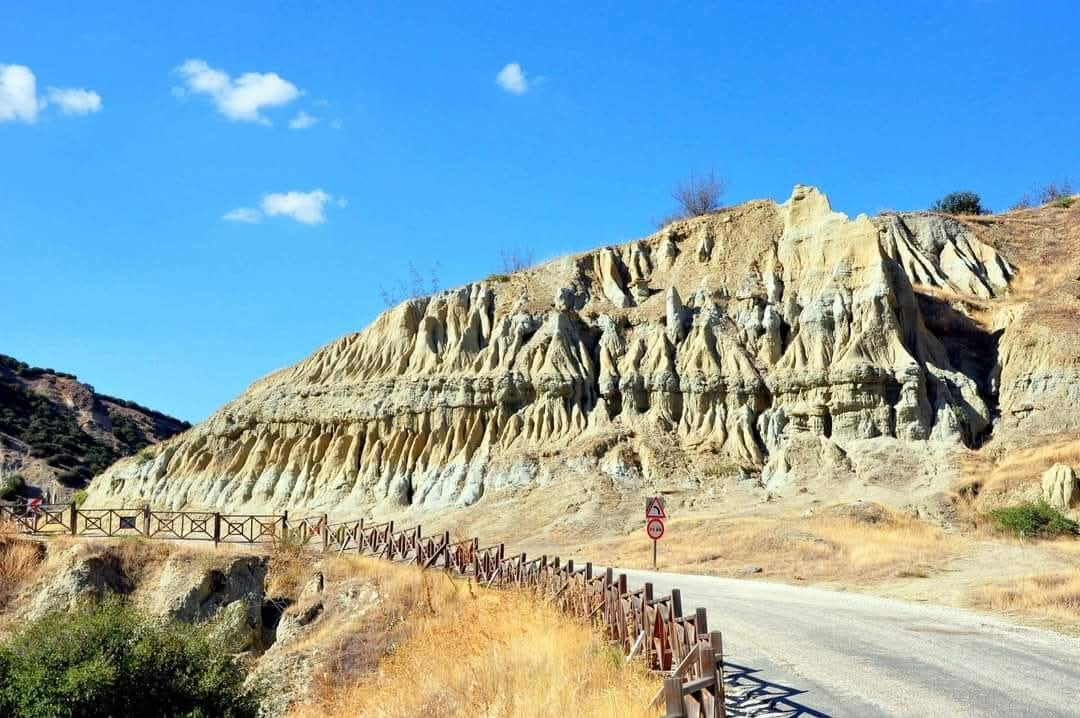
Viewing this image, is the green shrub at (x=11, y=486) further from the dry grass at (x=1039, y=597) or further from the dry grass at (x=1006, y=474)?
the dry grass at (x=1039, y=597)

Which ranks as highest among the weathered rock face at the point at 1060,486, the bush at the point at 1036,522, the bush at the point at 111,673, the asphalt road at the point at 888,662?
the weathered rock face at the point at 1060,486

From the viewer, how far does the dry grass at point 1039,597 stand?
19.1 meters

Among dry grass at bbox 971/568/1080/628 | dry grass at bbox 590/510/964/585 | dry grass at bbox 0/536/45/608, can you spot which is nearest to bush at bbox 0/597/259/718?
dry grass at bbox 0/536/45/608

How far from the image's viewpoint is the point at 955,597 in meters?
23.8

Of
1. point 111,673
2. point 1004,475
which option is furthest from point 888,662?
point 1004,475

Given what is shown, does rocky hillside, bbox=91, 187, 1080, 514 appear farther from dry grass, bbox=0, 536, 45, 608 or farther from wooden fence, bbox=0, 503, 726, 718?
dry grass, bbox=0, 536, 45, 608

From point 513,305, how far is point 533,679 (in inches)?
1960

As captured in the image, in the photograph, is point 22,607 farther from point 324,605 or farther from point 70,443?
point 70,443

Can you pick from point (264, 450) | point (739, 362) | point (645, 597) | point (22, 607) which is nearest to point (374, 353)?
point (264, 450)

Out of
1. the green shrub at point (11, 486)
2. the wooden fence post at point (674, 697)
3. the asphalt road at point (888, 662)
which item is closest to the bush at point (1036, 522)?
the asphalt road at point (888, 662)

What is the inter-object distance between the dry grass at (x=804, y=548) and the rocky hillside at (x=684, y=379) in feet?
23.7

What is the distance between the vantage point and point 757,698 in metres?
11.8

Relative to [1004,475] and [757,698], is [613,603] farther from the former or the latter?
[1004,475]

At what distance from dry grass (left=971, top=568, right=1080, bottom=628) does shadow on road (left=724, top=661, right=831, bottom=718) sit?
8.01 meters
